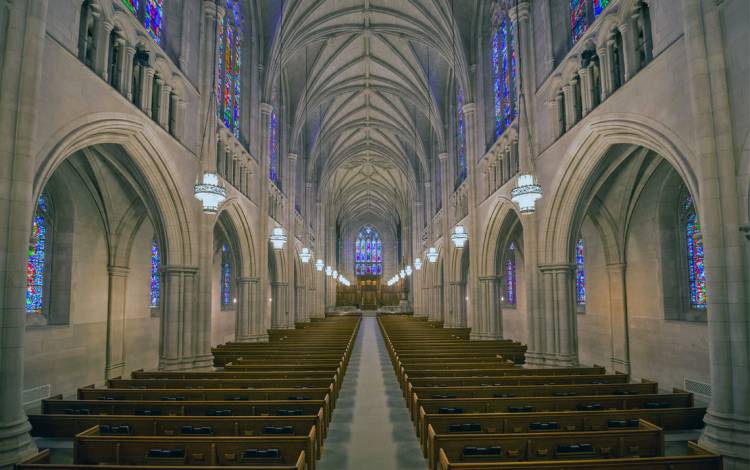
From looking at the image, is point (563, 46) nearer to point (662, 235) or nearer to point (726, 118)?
point (662, 235)

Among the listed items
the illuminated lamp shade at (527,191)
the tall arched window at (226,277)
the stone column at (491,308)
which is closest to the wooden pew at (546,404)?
the illuminated lamp shade at (527,191)

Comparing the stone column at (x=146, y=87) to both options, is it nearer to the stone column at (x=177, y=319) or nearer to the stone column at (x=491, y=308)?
the stone column at (x=177, y=319)

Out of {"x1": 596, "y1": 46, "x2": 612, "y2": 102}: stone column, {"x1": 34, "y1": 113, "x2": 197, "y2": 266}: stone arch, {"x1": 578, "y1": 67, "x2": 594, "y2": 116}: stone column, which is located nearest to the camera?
{"x1": 34, "y1": 113, "x2": 197, "y2": 266}: stone arch

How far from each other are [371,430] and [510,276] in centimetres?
1818

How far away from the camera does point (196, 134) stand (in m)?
14.2

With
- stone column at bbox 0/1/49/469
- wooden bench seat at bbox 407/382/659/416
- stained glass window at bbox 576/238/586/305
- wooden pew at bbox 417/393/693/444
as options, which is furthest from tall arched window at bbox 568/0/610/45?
stone column at bbox 0/1/49/469

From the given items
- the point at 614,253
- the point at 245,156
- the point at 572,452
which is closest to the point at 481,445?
the point at 572,452

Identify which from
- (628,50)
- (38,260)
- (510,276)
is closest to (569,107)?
(628,50)

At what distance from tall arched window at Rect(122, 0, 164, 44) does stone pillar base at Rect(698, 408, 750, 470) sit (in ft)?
45.5

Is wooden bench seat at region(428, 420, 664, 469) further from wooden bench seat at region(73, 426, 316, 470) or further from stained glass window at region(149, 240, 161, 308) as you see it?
stained glass window at region(149, 240, 161, 308)

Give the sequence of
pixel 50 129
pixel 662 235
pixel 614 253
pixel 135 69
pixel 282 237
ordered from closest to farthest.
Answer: pixel 50 129
pixel 135 69
pixel 662 235
pixel 614 253
pixel 282 237

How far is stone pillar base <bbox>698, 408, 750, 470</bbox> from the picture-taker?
613cm

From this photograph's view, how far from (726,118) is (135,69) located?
11.9 m

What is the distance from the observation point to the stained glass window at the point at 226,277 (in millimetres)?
24153
